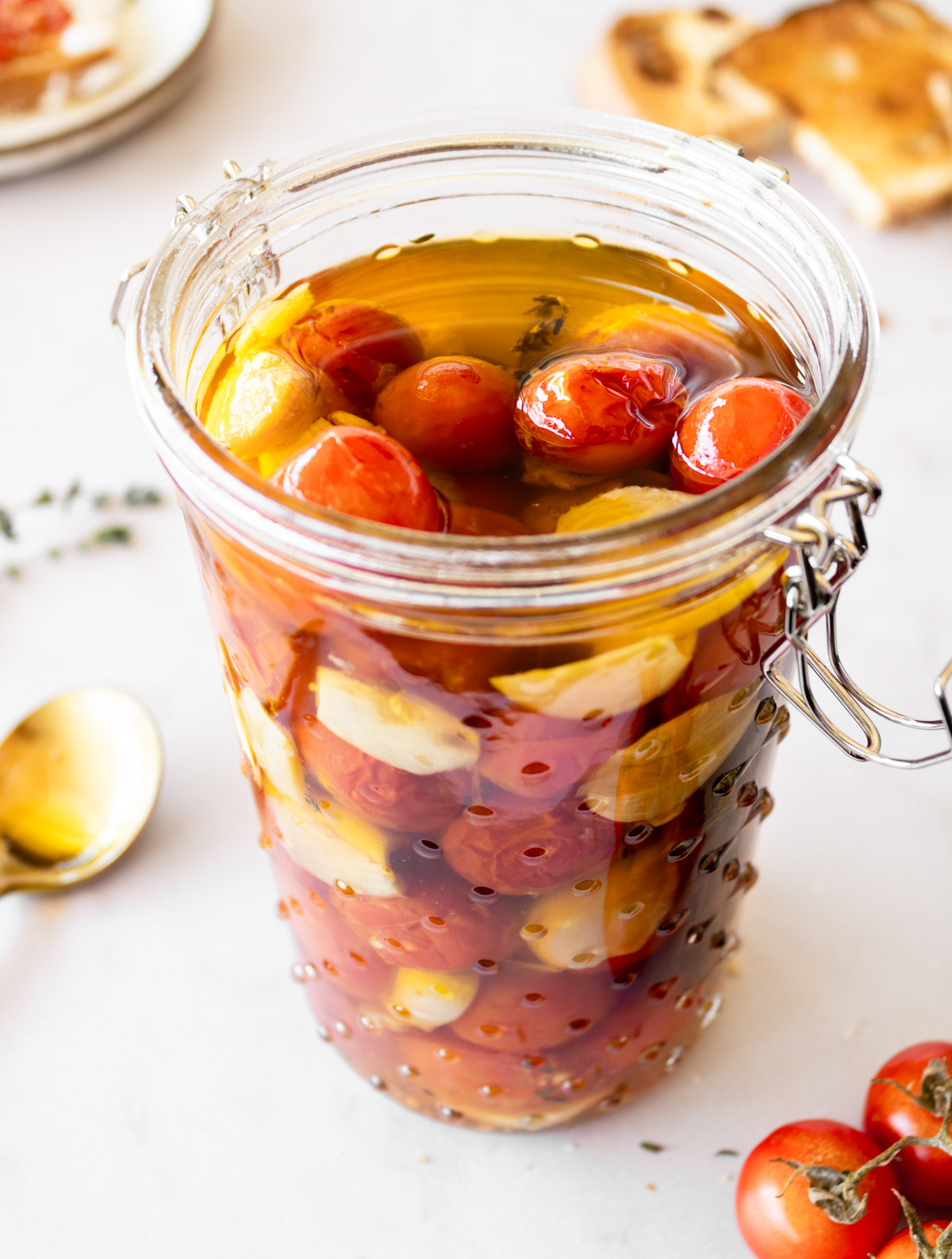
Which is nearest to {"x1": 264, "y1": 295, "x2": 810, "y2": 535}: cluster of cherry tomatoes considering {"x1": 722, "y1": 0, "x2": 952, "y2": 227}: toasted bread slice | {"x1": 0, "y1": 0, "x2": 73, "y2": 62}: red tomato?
{"x1": 722, "y1": 0, "x2": 952, "y2": 227}: toasted bread slice

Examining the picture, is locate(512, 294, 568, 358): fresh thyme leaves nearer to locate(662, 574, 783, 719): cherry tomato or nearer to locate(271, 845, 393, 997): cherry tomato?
locate(662, 574, 783, 719): cherry tomato

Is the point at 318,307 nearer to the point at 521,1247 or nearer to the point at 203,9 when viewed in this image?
the point at 521,1247

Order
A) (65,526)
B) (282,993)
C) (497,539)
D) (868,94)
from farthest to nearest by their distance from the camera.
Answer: (868,94) → (65,526) → (282,993) → (497,539)

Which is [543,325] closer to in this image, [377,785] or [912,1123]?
[377,785]

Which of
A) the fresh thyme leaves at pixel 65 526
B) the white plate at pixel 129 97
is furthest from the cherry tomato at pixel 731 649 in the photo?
the white plate at pixel 129 97

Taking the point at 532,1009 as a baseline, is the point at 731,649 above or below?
above

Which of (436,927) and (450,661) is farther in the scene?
(436,927)

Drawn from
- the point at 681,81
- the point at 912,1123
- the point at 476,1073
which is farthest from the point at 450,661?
the point at 681,81

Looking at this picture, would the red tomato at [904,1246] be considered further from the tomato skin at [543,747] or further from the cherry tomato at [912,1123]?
the tomato skin at [543,747]
